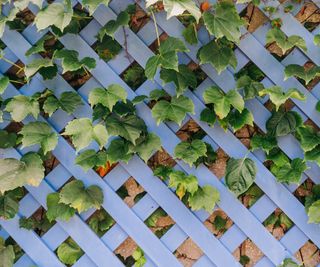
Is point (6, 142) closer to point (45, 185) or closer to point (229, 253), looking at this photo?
point (45, 185)

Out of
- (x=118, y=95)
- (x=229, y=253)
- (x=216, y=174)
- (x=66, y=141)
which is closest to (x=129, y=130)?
(x=118, y=95)

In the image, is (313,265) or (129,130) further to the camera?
(313,265)

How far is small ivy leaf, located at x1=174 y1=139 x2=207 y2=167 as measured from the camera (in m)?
1.86

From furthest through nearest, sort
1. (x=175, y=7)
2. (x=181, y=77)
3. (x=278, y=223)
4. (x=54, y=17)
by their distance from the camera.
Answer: (x=278, y=223) → (x=181, y=77) → (x=54, y=17) → (x=175, y=7)

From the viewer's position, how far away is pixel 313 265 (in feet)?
6.52

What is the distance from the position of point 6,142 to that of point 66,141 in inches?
9.5

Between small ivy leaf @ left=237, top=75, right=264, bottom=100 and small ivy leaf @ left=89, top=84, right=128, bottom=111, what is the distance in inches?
17.7

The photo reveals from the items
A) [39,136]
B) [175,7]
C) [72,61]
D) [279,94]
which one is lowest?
[279,94]

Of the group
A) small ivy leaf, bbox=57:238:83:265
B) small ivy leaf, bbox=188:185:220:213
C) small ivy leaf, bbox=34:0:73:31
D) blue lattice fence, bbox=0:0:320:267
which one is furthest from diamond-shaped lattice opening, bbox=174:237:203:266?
small ivy leaf, bbox=34:0:73:31

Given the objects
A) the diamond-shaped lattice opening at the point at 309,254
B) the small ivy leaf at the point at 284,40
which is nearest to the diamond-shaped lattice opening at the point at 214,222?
the diamond-shaped lattice opening at the point at 309,254

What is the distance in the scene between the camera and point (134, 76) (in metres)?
1.96

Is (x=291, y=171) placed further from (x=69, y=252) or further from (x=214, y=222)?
(x=69, y=252)

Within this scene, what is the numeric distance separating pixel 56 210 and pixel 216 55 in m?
0.88

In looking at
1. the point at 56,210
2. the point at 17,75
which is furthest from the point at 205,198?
the point at 17,75
